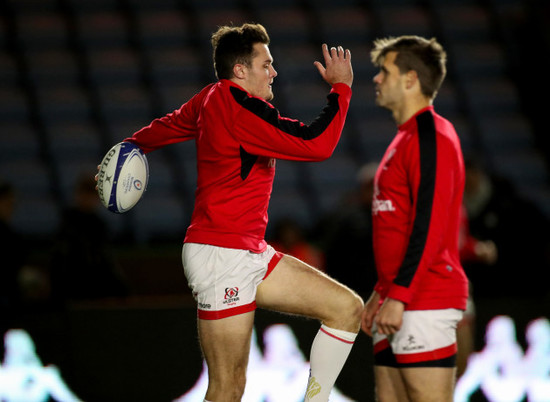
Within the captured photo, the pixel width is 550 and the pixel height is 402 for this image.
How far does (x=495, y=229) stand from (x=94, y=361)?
270cm

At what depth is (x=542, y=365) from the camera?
4.58m

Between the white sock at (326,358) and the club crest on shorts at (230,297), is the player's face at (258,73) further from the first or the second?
the white sock at (326,358)

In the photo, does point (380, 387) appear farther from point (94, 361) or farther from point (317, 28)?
point (317, 28)

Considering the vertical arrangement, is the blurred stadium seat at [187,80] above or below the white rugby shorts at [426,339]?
above

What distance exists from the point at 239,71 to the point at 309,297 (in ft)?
2.97

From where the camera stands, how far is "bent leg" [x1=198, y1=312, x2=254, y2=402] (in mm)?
2930

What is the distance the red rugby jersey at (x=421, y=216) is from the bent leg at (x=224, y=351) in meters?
0.55

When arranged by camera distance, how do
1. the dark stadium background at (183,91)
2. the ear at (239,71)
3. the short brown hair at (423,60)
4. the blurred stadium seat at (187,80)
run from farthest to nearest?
the blurred stadium seat at (187,80) → the dark stadium background at (183,91) → the ear at (239,71) → the short brown hair at (423,60)

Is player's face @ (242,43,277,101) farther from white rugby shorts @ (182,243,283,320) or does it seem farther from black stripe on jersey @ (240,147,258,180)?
white rugby shorts @ (182,243,283,320)

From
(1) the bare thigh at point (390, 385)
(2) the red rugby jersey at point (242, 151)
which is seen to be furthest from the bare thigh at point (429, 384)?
(2) the red rugby jersey at point (242, 151)

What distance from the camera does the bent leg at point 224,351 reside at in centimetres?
293

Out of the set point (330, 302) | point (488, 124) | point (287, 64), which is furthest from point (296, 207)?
point (330, 302)

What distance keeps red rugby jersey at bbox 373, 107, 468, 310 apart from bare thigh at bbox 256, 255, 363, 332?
0.58 ft

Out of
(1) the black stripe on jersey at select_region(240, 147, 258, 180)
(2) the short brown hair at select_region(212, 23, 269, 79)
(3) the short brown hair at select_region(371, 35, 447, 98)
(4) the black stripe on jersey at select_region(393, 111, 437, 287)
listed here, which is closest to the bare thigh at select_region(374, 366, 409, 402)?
(4) the black stripe on jersey at select_region(393, 111, 437, 287)
